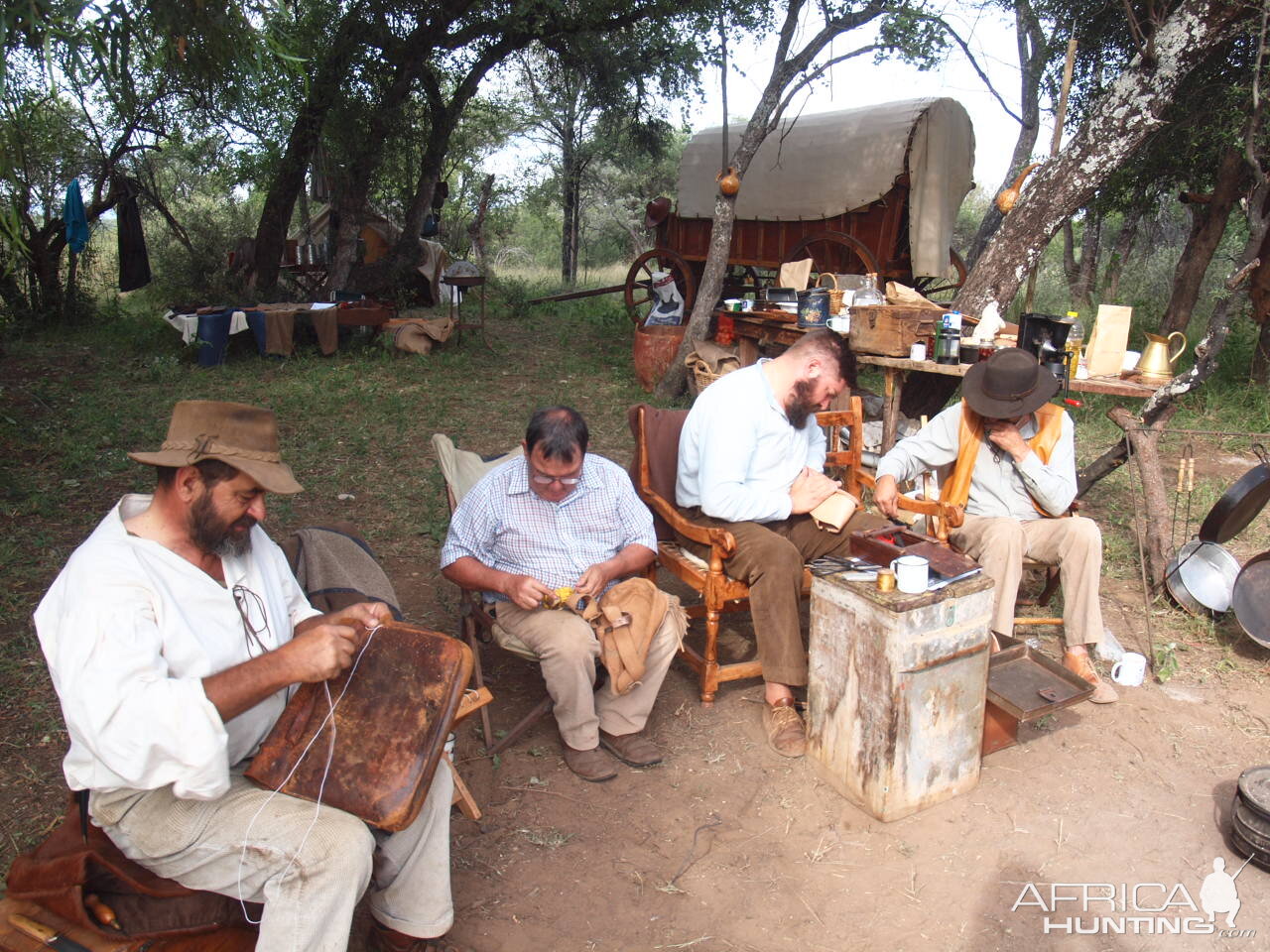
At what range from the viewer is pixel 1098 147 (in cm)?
506

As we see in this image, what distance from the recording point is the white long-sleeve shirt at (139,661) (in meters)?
1.75

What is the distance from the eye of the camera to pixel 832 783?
305 centimetres

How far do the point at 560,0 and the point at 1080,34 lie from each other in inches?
208

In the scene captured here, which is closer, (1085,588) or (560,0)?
(1085,588)

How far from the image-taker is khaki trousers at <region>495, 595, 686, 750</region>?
118 inches

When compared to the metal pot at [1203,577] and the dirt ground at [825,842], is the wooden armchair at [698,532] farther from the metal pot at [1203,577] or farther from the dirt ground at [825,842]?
the metal pot at [1203,577]

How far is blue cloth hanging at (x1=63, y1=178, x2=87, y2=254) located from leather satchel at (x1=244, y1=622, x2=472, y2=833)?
11386 millimetres

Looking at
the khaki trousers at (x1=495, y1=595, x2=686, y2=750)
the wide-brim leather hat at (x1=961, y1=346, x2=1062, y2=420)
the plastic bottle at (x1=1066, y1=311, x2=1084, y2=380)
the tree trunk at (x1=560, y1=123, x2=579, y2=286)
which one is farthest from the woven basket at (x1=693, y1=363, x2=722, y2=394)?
the tree trunk at (x1=560, y1=123, x2=579, y2=286)

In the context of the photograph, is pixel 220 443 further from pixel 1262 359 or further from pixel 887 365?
pixel 1262 359

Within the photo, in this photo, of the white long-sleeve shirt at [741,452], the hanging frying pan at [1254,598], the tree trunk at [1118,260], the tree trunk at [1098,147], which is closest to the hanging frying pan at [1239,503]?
the hanging frying pan at [1254,598]

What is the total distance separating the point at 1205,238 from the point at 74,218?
→ 1236 cm

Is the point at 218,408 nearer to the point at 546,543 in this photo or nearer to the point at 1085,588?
the point at 546,543

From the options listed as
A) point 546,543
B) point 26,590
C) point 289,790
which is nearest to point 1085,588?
point 546,543

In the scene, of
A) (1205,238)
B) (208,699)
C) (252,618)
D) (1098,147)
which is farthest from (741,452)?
(1205,238)
